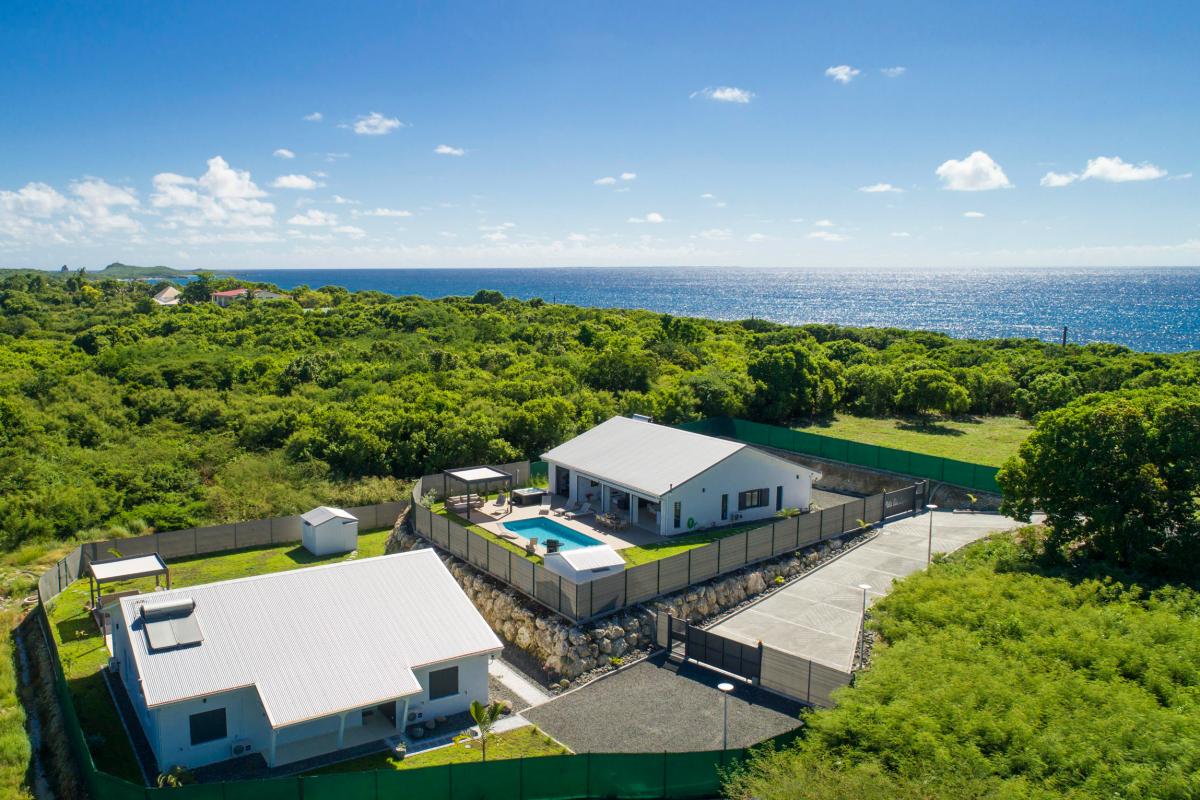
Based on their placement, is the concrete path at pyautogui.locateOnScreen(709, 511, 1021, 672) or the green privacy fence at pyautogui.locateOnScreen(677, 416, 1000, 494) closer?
the concrete path at pyautogui.locateOnScreen(709, 511, 1021, 672)

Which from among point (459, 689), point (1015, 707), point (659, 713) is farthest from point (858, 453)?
point (1015, 707)

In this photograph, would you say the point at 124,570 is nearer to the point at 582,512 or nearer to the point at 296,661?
the point at 296,661

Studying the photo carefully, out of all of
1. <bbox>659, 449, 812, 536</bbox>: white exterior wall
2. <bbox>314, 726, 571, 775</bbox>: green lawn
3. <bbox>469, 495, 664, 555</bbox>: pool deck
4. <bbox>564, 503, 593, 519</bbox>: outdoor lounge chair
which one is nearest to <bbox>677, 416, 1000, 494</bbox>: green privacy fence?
<bbox>659, 449, 812, 536</bbox>: white exterior wall

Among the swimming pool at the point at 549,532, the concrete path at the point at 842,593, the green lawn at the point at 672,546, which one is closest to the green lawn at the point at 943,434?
the concrete path at the point at 842,593

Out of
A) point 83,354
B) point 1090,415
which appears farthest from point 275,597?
point 83,354

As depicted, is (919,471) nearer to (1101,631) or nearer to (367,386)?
(1101,631)

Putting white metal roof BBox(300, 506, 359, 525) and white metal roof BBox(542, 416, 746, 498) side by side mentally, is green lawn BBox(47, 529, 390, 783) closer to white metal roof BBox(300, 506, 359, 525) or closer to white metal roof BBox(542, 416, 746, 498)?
white metal roof BBox(300, 506, 359, 525)
